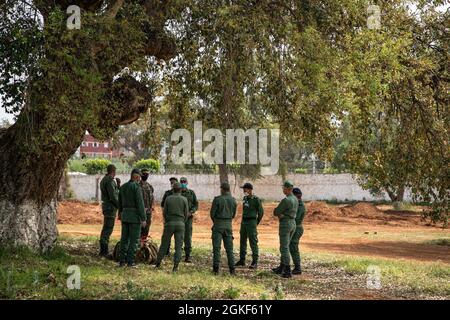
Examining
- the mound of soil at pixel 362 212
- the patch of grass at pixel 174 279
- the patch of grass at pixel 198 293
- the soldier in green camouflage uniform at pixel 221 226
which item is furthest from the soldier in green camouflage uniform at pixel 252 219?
the mound of soil at pixel 362 212

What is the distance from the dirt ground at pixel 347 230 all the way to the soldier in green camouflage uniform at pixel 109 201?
8527 mm

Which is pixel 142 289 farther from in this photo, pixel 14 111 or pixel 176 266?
pixel 14 111

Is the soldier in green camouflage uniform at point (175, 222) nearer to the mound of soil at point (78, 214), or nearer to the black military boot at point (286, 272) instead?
the black military boot at point (286, 272)

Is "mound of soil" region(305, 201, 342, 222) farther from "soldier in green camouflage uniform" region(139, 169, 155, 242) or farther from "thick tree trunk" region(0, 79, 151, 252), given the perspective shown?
"thick tree trunk" region(0, 79, 151, 252)

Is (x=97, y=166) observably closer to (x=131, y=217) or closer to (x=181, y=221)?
(x=131, y=217)

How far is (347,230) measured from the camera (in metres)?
31.4

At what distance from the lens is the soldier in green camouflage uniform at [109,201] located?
49.2 feet

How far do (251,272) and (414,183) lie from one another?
18.9ft

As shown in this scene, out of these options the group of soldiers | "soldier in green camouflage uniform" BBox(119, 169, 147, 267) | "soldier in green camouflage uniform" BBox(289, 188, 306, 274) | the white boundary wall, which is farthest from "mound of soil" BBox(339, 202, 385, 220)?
"soldier in green camouflage uniform" BBox(119, 169, 147, 267)

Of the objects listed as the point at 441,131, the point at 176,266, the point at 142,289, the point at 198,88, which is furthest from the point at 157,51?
the point at 441,131
